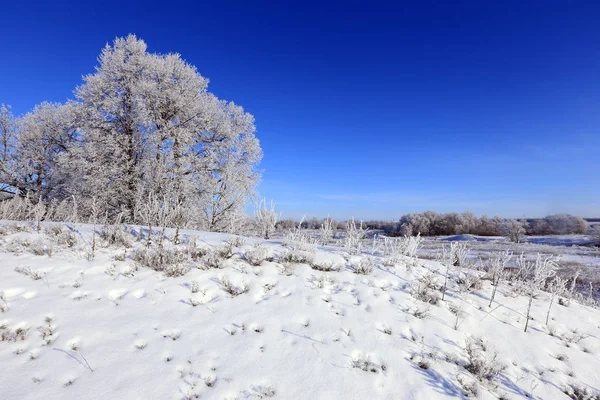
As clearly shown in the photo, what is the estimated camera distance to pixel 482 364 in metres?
3.07

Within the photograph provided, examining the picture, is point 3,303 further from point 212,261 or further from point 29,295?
point 212,261

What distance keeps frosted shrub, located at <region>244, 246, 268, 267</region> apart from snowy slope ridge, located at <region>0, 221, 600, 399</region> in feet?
0.12

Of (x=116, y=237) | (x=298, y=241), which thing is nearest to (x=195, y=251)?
(x=116, y=237)

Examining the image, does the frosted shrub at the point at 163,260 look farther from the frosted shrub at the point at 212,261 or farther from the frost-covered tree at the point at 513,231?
the frost-covered tree at the point at 513,231

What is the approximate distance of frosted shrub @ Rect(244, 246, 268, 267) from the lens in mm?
5164

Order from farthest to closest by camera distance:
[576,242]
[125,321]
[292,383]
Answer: [576,242] < [125,321] < [292,383]

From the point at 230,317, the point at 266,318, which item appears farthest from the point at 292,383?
the point at 230,317

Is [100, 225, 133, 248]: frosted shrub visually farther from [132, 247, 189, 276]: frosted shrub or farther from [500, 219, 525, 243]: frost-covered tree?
[500, 219, 525, 243]: frost-covered tree

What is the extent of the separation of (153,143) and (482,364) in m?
14.4

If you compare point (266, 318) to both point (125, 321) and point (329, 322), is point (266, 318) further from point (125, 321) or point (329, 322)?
point (125, 321)

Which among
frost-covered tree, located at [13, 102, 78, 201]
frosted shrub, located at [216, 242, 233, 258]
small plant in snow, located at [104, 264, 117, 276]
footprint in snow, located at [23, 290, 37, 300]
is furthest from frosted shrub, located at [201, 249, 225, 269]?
frost-covered tree, located at [13, 102, 78, 201]

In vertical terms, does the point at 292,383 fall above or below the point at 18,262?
below

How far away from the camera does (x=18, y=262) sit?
14.5 feet

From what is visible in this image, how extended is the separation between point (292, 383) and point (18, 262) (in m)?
5.01
